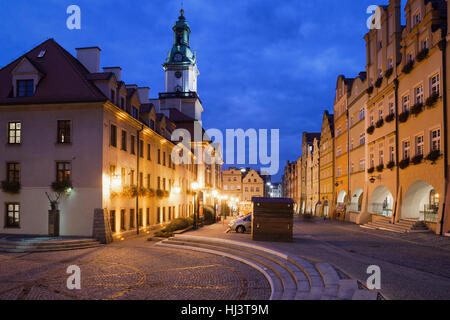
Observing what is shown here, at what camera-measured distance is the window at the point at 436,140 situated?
945 inches

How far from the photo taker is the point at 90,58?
28.9m

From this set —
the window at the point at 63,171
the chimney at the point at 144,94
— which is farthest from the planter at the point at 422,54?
the window at the point at 63,171

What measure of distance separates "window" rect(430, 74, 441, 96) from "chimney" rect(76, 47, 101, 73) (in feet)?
77.2

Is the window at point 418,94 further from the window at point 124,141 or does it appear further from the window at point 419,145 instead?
the window at point 124,141

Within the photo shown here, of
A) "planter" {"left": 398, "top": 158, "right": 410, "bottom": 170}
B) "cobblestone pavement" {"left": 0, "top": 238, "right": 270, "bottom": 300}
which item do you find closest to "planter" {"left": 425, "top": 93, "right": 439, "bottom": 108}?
"planter" {"left": 398, "top": 158, "right": 410, "bottom": 170}

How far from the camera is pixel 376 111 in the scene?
3528 centimetres

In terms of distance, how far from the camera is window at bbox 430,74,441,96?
24005 millimetres

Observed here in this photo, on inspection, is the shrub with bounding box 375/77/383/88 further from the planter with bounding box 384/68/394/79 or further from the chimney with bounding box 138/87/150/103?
the chimney with bounding box 138/87/150/103

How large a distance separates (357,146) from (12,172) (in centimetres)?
3328

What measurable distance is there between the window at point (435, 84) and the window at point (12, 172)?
88.6ft

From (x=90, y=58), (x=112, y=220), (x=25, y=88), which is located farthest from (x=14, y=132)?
(x=112, y=220)

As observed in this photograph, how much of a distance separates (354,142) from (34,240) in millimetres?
34494
